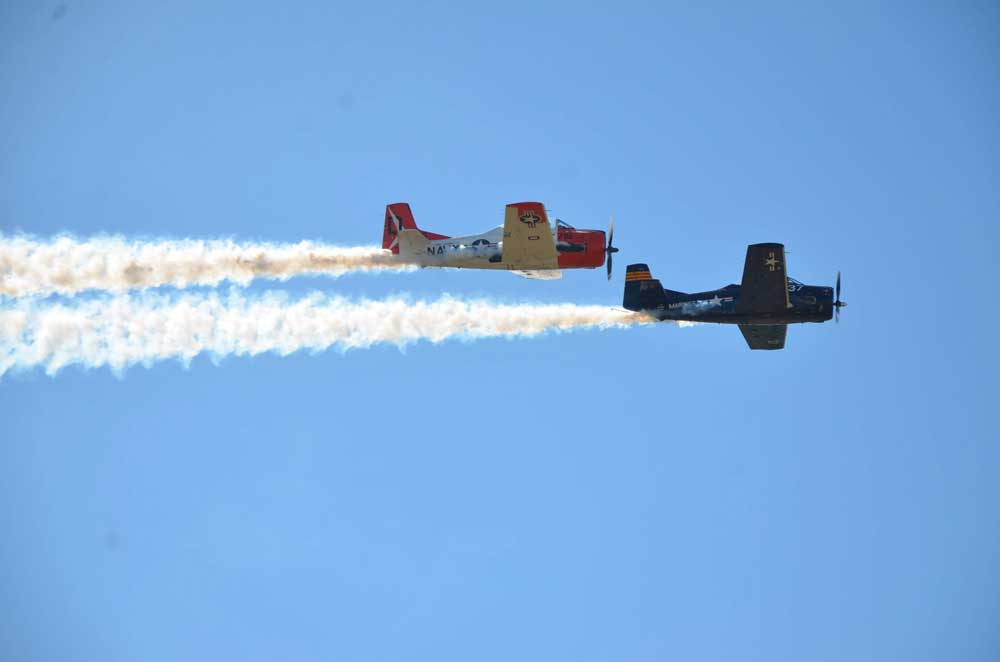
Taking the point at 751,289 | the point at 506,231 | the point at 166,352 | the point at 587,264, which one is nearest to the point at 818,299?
the point at 751,289

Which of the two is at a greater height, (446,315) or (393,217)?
(393,217)

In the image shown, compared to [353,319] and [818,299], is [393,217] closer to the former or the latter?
[353,319]

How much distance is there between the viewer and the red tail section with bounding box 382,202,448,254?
39344 mm

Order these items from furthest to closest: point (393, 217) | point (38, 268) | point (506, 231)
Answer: point (393, 217) → point (506, 231) → point (38, 268)

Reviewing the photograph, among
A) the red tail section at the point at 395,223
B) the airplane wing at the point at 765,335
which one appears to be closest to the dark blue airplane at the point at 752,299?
the airplane wing at the point at 765,335

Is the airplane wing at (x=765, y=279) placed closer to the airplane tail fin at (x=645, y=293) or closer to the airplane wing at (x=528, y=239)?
the airplane tail fin at (x=645, y=293)

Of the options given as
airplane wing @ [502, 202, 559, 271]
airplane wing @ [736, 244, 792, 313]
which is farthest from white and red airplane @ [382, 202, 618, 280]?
airplane wing @ [736, 244, 792, 313]

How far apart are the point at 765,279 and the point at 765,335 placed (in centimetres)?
508

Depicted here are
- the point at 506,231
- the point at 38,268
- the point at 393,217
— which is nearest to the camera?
the point at 38,268

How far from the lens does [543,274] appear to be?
3912cm

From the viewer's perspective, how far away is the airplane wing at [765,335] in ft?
140

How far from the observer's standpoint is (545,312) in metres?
41.1

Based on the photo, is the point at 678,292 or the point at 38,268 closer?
the point at 38,268

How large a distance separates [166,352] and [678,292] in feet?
56.8
